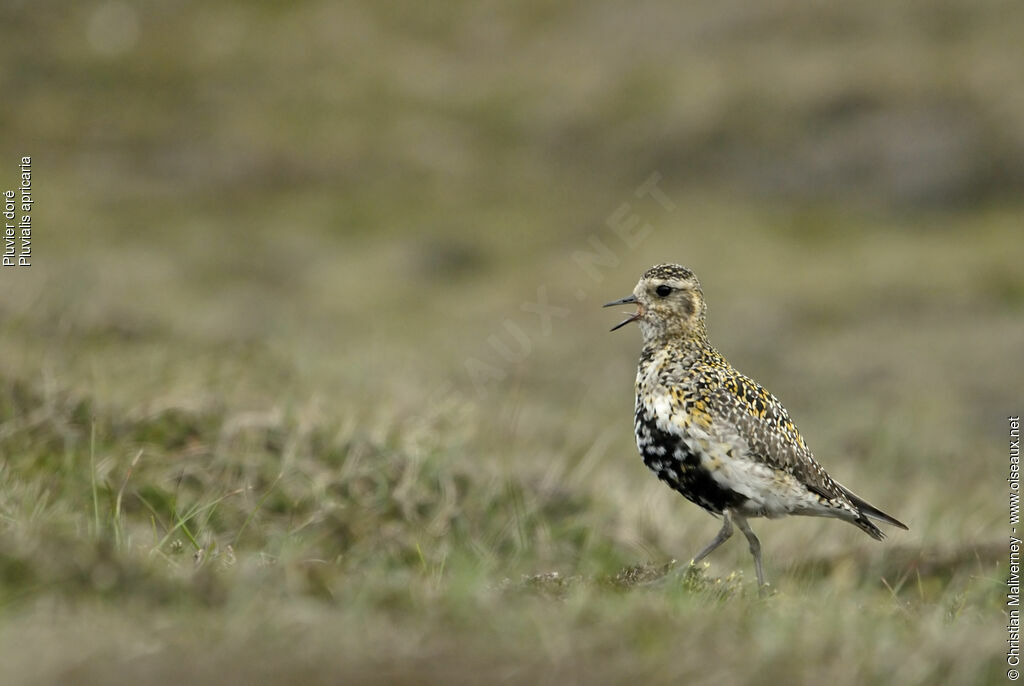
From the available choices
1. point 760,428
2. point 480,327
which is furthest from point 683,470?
point 480,327

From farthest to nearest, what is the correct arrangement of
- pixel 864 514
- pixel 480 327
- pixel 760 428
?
1. pixel 480 327
2. pixel 864 514
3. pixel 760 428

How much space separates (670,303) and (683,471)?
1.06 meters

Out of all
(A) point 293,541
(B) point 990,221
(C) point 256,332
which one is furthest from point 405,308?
(A) point 293,541

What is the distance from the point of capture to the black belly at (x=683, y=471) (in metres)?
5.60

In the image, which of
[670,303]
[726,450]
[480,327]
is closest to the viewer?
[726,450]

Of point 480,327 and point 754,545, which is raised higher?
point 480,327

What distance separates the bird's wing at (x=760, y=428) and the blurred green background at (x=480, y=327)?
1.82 feet

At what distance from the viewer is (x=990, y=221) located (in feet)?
74.2

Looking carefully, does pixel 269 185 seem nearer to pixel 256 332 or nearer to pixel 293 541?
pixel 256 332

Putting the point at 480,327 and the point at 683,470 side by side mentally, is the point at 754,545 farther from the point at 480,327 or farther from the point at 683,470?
the point at 480,327

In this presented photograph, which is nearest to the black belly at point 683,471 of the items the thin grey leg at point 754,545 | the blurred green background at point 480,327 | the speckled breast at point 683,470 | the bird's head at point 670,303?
the speckled breast at point 683,470

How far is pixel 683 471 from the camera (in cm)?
562

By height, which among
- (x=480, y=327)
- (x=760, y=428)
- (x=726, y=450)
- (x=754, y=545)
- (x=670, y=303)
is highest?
(x=670, y=303)

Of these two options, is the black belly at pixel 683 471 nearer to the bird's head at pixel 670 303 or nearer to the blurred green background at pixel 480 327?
the blurred green background at pixel 480 327
